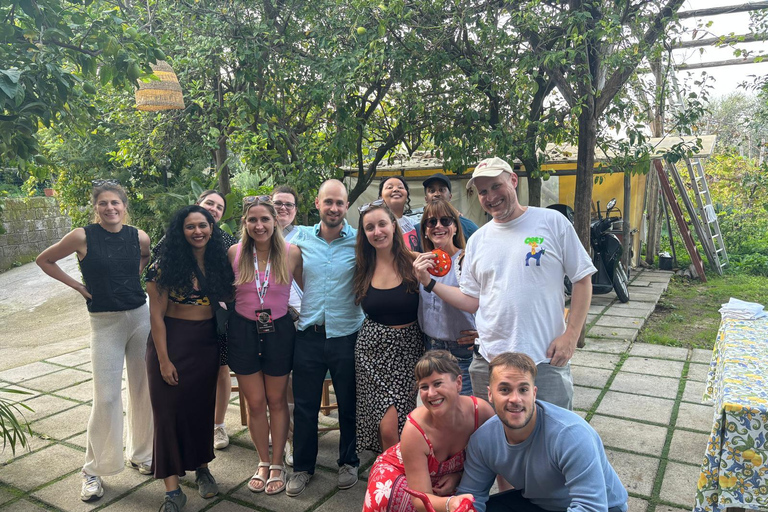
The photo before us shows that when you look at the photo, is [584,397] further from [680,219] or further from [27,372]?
[680,219]

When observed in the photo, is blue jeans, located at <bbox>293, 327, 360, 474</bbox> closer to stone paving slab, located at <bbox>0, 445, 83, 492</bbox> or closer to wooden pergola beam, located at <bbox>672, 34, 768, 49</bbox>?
stone paving slab, located at <bbox>0, 445, 83, 492</bbox>

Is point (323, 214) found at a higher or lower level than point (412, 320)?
higher

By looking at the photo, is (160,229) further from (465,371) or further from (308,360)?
(465,371)

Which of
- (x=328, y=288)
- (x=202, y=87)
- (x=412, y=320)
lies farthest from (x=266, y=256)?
(x=202, y=87)

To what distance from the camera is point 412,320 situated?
3068mm

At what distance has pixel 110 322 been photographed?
10.6ft

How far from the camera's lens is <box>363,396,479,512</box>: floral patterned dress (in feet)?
7.75

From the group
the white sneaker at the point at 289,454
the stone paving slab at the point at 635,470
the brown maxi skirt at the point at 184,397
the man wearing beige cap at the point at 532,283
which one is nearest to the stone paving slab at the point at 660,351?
the stone paving slab at the point at 635,470

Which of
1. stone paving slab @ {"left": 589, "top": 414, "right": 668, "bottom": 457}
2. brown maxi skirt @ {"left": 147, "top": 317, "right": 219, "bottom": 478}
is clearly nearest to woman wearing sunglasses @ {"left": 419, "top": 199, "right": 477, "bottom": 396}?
brown maxi skirt @ {"left": 147, "top": 317, "right": 219, "bottom": 478}

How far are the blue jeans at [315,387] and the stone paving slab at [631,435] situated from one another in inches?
64.2

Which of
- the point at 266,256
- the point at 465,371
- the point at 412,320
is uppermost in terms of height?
the point at 266,256

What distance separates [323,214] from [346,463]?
1394mm

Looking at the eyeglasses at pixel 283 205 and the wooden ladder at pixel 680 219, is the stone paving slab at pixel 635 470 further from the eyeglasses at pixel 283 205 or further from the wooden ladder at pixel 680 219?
the wooden ladder at pixel 680 219

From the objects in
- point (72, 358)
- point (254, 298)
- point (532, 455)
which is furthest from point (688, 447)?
point (72, 358)
